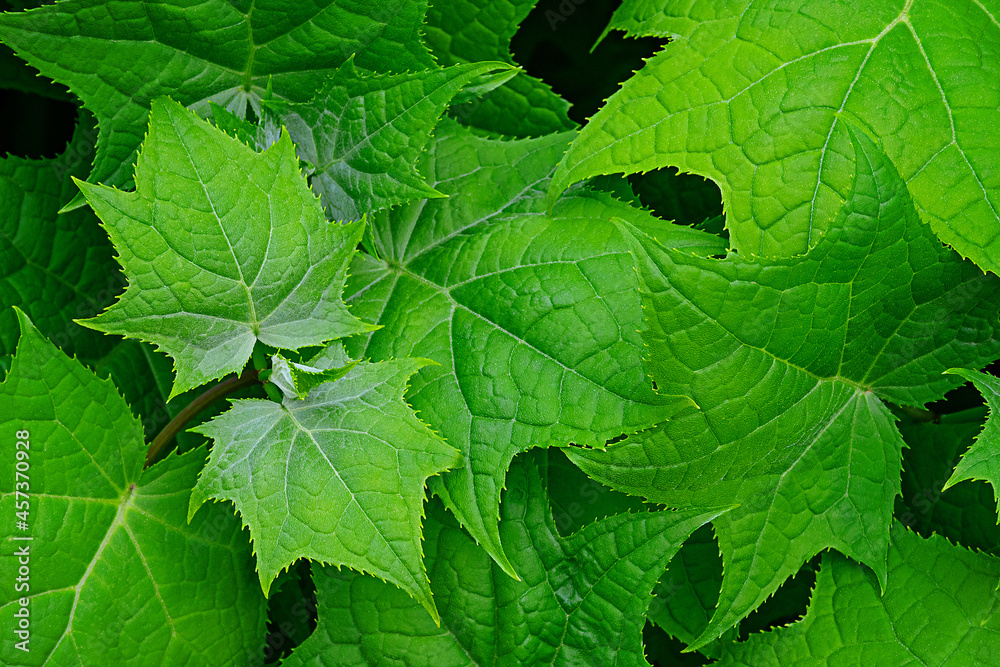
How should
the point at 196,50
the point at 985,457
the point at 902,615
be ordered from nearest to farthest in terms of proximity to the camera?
the point at 985,457
the point at 902,615
the point at 196,50

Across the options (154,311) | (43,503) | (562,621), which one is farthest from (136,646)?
(562,621)

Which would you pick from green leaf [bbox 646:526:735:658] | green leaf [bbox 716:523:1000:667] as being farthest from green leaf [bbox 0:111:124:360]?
green leaf [bbox 716:523:1000:667]

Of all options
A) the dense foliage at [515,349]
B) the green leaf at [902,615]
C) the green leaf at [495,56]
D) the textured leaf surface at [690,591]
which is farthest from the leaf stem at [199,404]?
the green leaf at [902,615]

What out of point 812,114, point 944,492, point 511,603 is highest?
point 812,114

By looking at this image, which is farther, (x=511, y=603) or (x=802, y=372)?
(x=511, y=603)

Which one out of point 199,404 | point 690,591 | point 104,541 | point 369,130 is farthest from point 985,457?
point 104,541

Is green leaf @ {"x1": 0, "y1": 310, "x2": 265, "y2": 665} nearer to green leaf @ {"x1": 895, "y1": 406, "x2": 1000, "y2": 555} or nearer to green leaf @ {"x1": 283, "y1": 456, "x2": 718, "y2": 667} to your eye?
green leaf @ {"x1": 283, "y1": 456, "x2": 718, "y2": 667}

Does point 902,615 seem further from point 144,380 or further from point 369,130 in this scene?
point 144,380

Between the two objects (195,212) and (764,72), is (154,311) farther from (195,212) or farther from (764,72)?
(764,72)
